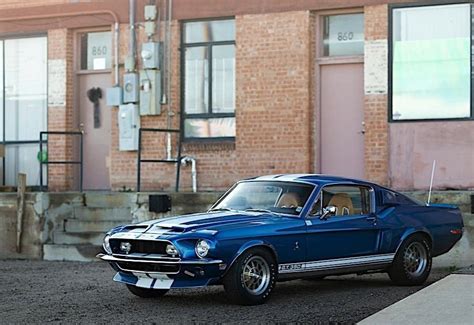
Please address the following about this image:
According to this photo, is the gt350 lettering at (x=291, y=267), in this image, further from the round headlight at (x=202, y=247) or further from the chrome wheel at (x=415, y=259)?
the chrome wheel at (x=415, y=259)

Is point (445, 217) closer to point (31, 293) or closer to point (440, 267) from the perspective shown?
point (440, 267)

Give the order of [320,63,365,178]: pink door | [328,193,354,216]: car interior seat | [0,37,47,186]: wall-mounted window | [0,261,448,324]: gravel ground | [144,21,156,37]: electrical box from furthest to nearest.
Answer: [0,37,47,186]: wall-mounted window, [144,21,156,37]: electrical box, [320,63,365,178]: pink door, [328,193,354,216]: car interior seat, [0,261,448,324]: gravel ground

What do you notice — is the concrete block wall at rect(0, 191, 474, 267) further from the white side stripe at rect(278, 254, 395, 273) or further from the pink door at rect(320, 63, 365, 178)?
the white side stripe at rect(278, 254, 395, 273)

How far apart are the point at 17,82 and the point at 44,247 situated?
4300 mm

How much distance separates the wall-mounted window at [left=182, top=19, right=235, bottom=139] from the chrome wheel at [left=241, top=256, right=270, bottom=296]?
786 centimetres

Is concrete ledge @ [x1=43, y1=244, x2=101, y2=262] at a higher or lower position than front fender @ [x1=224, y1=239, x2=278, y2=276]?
lower

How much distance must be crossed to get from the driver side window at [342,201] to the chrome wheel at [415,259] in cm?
76

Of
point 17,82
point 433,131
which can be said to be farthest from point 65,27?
point 433,131

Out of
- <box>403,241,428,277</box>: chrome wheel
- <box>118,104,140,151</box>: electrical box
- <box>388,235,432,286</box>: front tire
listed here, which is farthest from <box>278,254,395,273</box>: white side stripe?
<box>118,104,140,151</box>: electrical box

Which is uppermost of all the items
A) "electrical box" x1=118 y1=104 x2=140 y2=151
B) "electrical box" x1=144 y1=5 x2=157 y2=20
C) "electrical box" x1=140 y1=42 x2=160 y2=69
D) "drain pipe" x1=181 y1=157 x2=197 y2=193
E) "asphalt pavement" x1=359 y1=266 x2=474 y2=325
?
"electrical box" x1=144 y1=5 x2=157 y2=20

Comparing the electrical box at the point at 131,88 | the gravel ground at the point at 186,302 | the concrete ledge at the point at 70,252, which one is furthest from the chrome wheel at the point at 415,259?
the electrical box at the point at 131,88

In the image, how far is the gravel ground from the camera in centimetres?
1028

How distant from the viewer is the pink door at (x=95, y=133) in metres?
20.3

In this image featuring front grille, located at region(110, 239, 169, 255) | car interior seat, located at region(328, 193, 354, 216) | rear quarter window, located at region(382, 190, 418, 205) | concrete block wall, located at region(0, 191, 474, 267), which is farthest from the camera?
concrete block wall, located at region(0, 191, 474, 267)
